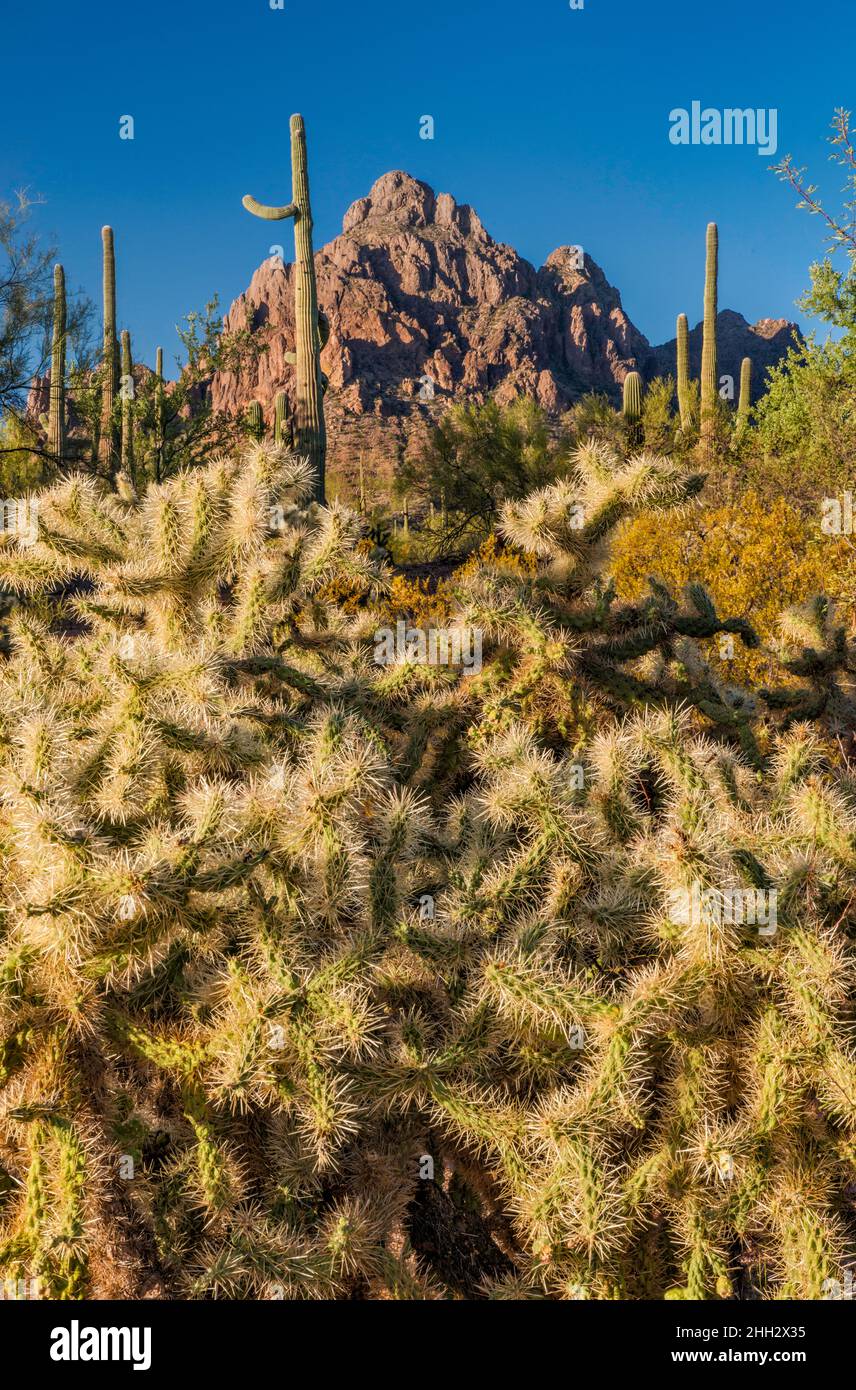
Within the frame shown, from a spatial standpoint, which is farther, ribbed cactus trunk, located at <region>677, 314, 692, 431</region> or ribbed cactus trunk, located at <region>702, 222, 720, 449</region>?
ribbed cactus trunk, located at <region>677, 314, 692, 431</region>

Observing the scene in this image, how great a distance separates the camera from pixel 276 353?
9488 cm

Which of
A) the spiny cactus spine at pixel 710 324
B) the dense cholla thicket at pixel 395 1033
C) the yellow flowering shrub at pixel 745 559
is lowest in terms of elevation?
the dense cholla thicket at pixel 395 1033

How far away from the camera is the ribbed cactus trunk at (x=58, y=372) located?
18297mm

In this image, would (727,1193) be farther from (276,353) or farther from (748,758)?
(276,353)

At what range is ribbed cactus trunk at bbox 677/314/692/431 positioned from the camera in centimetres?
1989

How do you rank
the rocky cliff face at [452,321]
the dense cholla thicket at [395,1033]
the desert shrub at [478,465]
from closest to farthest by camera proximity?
the dense cholla thicket at [395,1033], the desert shrub at [478,465], the rocky cliff face at [452,321]

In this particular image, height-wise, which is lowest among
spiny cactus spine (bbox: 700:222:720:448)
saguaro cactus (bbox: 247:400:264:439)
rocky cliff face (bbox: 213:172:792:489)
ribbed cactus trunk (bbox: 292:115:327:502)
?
ribbed cactus trunk (bbox: 292:115:327:502)

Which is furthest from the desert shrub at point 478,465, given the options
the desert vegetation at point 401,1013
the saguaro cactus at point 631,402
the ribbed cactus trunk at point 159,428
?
the desert vegetation at point 401,1013

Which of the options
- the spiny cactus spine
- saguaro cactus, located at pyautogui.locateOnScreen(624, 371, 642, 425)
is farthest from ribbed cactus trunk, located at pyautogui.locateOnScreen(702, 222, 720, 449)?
saguaro cactus, located at pyautogui.locateOnScreen(624, 371, 642, 425)

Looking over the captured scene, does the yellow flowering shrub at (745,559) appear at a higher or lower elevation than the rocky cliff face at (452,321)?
lower

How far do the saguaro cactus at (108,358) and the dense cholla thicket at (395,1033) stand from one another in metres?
17.2

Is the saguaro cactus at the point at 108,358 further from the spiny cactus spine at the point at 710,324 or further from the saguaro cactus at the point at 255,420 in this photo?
the spiny cactus spine at the point at 710,324

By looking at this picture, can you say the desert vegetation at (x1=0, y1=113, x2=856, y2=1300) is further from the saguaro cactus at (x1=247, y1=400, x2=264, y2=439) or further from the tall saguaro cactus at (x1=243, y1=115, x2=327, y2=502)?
the saguaro cactus at (x1=247, y1=400, x2=264, y2=439)

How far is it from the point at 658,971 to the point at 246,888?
565mm
